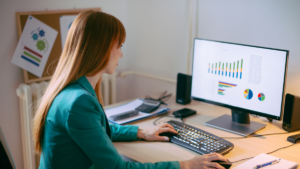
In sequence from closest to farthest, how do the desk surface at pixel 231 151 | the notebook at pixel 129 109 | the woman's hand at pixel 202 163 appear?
the woman's hand at pixel 202 163 < the desk surface at pixel 231 151 < the notebook at pixel 129 109

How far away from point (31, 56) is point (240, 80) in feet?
4.32

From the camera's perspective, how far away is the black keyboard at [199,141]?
3.99 feet

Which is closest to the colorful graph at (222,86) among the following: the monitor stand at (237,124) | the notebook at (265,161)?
the monitor stand at (237,124)

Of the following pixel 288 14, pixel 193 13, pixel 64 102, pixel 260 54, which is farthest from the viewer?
pixel 193 13

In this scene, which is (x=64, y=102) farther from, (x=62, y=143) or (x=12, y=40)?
(x=12, y=40)

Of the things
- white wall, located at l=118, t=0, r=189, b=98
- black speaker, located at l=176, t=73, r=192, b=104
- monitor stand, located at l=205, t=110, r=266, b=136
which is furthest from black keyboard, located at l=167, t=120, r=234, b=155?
white wall, located at l=118, t=0, r=189, b=98

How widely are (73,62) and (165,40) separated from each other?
121 centimetres

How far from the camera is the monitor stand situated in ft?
4.78

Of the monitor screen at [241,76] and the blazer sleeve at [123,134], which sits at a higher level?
the monitor screen at [241,76]

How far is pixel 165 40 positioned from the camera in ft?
7.07

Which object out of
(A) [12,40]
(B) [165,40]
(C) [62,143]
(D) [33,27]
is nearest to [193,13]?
(B) [165,40]

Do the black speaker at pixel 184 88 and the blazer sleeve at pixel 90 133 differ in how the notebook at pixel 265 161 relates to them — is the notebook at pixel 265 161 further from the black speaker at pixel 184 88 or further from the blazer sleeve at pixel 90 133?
the black speaker at pixel 184 88

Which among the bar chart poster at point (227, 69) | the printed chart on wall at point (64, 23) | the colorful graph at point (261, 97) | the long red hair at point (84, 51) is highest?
the printed chart on wall at point (64, 23)

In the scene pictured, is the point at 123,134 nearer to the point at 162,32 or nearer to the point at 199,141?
the point at 199,141
